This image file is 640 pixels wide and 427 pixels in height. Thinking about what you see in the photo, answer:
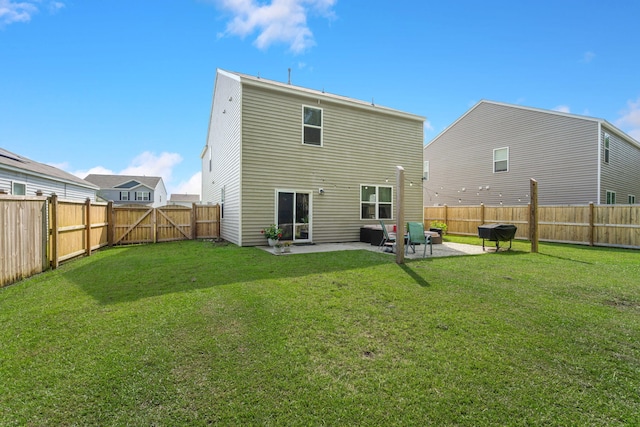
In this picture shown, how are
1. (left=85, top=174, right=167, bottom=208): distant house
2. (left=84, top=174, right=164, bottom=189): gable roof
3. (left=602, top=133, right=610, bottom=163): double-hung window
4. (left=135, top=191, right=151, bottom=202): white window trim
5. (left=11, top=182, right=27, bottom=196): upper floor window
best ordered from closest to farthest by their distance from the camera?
(left=11, top=182, right=27, bottom=196): upper floor window → (left=602, top=133, right=610, bottom=163): double-hung window → (left=85, top=174, right=167, bottom=208): distant house → (left=84, top=174, right=164, bottom=189): gable roof → (left=135, top=191, right=151, bottom=202): white window trim

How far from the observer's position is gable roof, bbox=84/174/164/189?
39250mm

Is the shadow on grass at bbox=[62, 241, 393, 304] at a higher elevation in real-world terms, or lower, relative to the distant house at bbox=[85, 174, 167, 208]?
lower

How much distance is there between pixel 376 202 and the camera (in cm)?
1219

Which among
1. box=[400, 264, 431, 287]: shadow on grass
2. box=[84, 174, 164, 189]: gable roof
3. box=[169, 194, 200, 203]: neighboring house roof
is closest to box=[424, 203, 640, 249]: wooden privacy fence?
box=[400, 264, 431, 287]: shadow on grass

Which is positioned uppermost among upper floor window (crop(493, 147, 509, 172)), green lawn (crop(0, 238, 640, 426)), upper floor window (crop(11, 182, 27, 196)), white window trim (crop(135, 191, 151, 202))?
upper floor window (crop(493, 147, 509, 172))

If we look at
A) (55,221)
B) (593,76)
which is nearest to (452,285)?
(55,221)

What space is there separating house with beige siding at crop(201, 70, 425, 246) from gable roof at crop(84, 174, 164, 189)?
35.4m

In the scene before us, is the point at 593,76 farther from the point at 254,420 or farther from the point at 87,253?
the point at 87,253

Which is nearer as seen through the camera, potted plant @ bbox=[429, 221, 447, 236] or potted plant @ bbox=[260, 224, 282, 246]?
potted plant @ bbox=[260, 224, 282, 246]

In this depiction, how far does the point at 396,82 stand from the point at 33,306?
13.4m

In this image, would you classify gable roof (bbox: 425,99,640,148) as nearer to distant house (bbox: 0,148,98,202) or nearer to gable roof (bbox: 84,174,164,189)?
distant house (bbox: 0,148,98,202)

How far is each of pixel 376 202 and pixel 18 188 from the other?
652 inches

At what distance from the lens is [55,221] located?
658cm

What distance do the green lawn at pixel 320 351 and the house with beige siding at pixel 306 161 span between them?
203 inches
